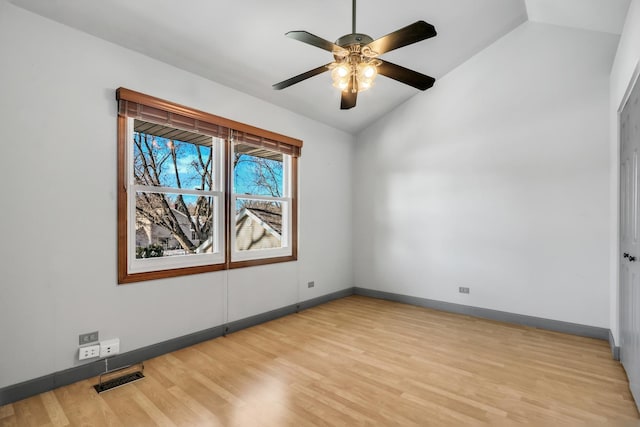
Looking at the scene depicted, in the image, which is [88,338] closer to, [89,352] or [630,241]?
[89,352]

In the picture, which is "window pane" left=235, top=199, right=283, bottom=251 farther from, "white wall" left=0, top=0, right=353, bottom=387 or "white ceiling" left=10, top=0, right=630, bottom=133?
"white ceiling" left=10, top=0, right=630, bottom=133

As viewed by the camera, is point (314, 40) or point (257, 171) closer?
point (314, 40)

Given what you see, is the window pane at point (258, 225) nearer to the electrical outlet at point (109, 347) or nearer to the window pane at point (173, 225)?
the window pane at point (173, 225)

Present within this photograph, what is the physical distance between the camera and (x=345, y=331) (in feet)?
12.0

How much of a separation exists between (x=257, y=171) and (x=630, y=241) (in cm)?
366

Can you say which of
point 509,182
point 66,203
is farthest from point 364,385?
point 509,182

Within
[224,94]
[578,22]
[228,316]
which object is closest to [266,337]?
[228,316]

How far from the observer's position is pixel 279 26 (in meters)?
2.97

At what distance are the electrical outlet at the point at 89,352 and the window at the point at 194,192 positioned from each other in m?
0.53

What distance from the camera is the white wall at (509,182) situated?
3.48 m

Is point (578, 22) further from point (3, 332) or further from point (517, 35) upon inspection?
point (3, 332)

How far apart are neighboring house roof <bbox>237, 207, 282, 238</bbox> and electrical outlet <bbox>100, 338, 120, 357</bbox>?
67.6 inches

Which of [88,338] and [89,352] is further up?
[88,338]

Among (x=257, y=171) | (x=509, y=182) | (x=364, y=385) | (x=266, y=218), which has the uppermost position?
(x=257, y=171)
